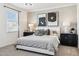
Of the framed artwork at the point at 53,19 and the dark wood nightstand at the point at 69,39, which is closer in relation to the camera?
the dark wood nightstand at the point at 69,39

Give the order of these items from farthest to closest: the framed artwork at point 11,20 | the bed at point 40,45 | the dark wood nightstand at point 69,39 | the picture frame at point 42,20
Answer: the picture frame at point 42,20, the framed artwork at point 11,20, the dark wood nightstand at point 69,39, the bed at point 40,45

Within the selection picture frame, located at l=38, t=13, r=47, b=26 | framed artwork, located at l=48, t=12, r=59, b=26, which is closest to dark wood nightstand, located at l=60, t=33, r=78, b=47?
framed artwork, located at l=48, t=12, r=59, b=26

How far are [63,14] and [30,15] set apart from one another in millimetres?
2642

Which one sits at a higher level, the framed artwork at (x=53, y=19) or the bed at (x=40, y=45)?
the framed artwork at (x=53, y=19)

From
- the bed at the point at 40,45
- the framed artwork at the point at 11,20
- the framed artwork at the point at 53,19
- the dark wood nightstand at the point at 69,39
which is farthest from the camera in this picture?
the framed artwork at the point at 53,19

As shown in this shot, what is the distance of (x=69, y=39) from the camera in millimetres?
4246

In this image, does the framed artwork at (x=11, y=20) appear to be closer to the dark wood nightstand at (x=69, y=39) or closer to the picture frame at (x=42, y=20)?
the picture frame at (x=42, y=20)

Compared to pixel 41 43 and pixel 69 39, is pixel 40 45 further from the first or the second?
pixel 69 39

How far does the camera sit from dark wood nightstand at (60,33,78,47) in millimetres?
4090

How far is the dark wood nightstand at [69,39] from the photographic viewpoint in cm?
409

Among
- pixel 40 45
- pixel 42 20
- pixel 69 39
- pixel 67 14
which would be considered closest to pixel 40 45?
pixel 40 45

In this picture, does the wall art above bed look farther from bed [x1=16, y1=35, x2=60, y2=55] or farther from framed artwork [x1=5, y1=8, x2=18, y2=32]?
bed [x1=16, y1=35, x2=60, y2=55]

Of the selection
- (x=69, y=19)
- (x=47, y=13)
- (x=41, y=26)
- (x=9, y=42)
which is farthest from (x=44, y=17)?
(x=9, y=42)

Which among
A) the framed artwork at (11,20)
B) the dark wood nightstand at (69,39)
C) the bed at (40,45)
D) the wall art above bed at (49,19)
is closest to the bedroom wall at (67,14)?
the wall art above bed at (49,19)
